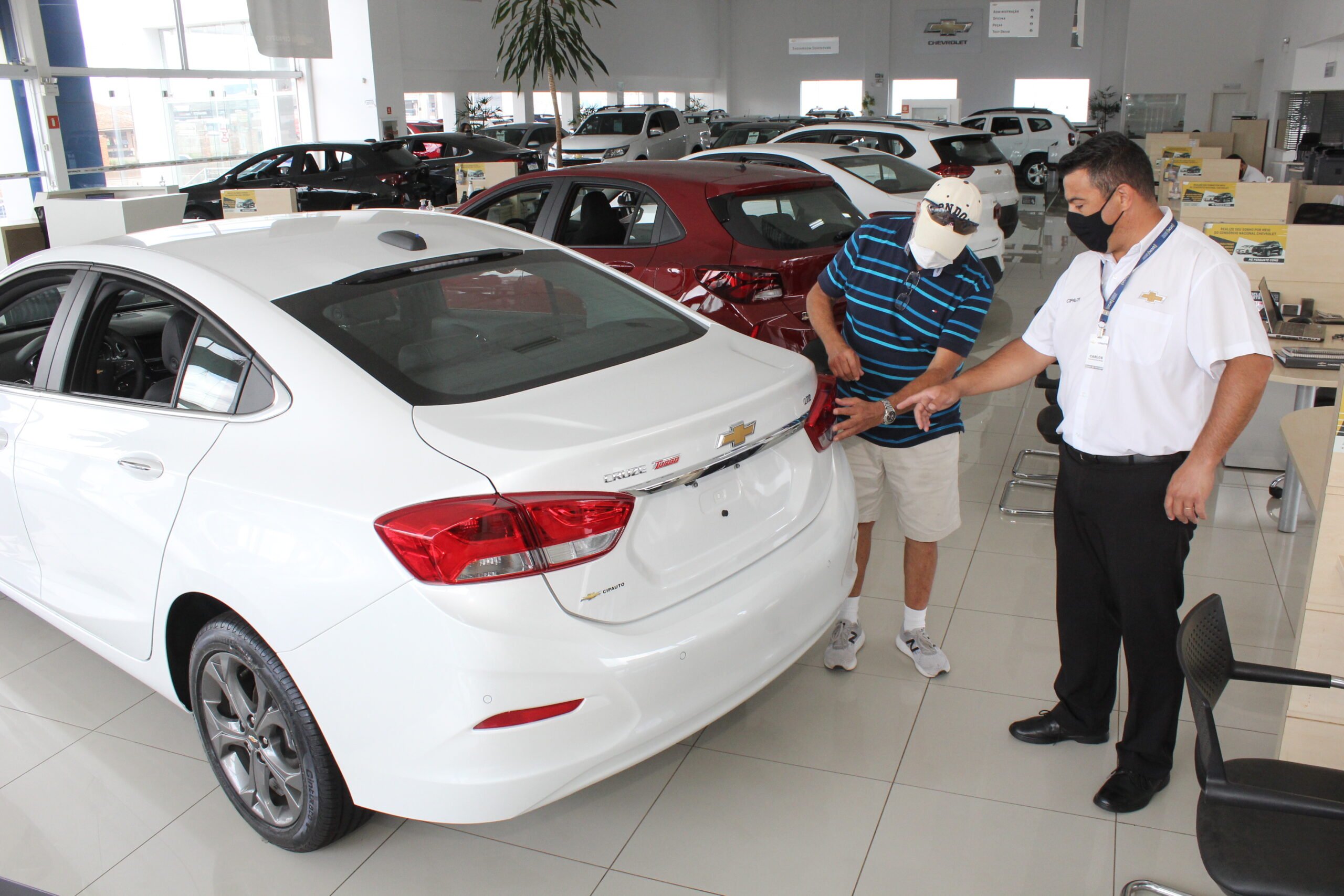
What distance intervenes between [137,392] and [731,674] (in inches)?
77.4

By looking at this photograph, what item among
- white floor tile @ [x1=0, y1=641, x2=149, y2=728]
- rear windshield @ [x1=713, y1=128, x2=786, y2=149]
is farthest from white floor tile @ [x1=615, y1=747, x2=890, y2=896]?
rear windshield @ [x1=713, y1=128, x2=786, y2=149]

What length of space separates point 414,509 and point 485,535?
5.3 inches

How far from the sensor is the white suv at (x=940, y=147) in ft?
32.2

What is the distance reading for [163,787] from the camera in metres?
2.53

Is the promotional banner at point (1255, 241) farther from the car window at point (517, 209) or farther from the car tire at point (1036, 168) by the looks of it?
the car tire at point (1036, 168)

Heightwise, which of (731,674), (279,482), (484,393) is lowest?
(731,674)

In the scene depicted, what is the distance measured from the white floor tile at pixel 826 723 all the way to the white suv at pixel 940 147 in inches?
290

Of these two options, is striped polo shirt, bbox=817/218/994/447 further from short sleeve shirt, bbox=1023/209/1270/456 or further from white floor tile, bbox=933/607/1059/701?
white floor tile, bbox=933/607/1059/701

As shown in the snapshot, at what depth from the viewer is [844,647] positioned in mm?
3020

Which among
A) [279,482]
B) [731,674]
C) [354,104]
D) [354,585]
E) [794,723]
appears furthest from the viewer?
[354,104]

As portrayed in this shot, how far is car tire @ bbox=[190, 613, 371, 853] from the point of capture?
2.04 meters

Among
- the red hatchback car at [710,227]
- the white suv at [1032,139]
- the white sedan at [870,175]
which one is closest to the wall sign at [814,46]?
the white suv at [1032,139]

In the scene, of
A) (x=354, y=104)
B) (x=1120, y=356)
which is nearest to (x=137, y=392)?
(x=1120, y=356)

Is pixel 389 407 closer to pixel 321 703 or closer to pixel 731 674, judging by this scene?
pixel 321 703
